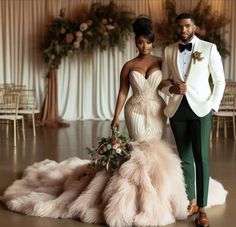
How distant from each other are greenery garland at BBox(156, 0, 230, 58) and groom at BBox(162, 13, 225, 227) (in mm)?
6270

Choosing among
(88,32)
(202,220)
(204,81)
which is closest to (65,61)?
(88,32)

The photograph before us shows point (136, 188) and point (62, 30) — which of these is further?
point (62, 30)

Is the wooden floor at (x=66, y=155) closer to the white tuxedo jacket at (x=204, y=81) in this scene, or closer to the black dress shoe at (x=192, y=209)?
the black dress shoe at (x=192, y=209)

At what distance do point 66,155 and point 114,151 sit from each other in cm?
281

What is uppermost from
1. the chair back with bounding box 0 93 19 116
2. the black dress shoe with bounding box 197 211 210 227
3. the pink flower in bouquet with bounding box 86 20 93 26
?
the pink flower in bouquet with bounding box 86 20 93 26

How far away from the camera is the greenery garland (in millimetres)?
10219

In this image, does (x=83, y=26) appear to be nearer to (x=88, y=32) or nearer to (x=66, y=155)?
(x=88, y=32)

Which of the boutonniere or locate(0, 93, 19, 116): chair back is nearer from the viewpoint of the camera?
the boutonniere

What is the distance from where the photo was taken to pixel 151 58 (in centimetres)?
422

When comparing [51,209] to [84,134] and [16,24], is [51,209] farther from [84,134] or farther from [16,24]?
[16,24]

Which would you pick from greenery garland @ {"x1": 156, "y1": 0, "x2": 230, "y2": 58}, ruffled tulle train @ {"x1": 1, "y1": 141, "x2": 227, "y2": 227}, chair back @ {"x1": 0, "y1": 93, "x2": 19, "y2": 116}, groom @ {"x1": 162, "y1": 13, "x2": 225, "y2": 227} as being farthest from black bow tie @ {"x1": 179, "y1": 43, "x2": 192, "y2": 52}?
greenery garland @ {"x1": 156, "y1": 0, "x2": 230, "y2": 58}

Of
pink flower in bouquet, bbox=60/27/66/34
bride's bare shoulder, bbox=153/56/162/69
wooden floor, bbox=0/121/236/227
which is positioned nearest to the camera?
wooden floor, bbox=0/121/236/227

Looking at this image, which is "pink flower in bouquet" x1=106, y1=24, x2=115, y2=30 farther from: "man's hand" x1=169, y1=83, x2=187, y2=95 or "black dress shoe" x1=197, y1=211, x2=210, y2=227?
"black dress shoe" x1=197, y1=211, x2=210, y2=227

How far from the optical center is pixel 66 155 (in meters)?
6.81
